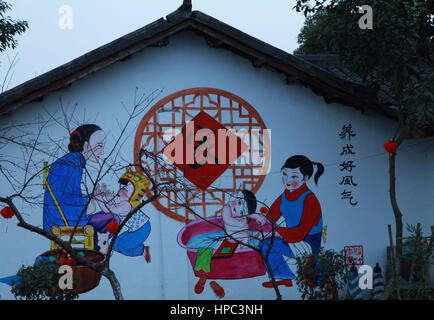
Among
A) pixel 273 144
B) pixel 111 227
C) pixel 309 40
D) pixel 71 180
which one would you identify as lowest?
pixel 111 227

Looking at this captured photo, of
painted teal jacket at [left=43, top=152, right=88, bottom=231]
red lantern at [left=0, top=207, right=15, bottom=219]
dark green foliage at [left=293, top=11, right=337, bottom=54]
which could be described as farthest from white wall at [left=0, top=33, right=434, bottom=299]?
dark green foliage at [left=293, top=11, right=337, bottom=54]

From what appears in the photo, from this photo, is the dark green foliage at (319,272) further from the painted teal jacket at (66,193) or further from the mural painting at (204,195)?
the painted teal jacket at (66,193)

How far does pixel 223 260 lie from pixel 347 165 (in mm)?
3104

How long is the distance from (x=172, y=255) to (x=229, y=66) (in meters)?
3.86

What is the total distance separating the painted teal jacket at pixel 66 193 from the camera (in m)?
10.7

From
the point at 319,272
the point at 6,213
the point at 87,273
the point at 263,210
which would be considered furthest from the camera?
the point at 263,210

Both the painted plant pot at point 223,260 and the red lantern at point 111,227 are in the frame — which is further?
the painted plant pot at point 223,260

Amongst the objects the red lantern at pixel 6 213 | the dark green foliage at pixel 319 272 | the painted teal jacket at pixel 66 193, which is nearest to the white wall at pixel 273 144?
the painted teal jacket at pixel 66 193

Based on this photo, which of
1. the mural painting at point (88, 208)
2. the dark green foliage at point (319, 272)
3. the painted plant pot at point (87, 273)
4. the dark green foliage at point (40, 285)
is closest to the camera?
the dark green foliage at point (40, 285)

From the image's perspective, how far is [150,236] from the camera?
1092cm

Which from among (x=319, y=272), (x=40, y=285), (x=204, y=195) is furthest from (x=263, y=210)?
(x=40, y=285)

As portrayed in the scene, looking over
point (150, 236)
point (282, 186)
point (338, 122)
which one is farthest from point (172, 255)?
point (338, 122)

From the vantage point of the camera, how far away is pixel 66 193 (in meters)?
10.8

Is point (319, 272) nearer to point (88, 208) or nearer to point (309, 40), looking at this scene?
point (88, 208)
